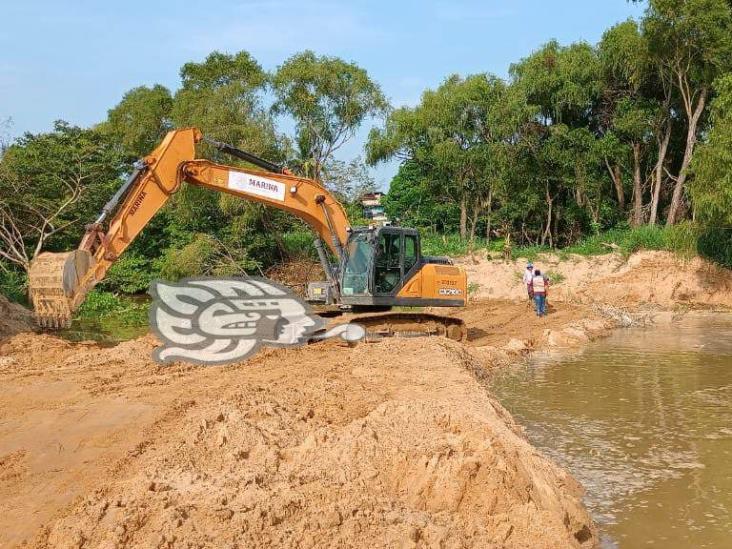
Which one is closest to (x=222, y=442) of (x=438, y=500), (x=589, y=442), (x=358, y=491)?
(x=358, y=491)

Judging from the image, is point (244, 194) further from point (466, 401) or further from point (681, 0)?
point (681, 0)

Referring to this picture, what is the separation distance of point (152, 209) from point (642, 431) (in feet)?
27.6

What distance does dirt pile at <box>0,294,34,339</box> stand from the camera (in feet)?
50.1

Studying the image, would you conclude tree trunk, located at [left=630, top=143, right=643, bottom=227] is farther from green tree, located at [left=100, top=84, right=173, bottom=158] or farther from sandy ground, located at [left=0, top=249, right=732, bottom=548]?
green tree, located at [left=100, top=84, right=173, bottom=158]

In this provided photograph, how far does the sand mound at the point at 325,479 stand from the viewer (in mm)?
4211

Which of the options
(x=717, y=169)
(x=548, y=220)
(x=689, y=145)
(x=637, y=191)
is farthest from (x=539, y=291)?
(x=548, y=220)

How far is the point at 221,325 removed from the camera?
41.9 feet

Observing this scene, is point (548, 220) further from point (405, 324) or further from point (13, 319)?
point (13, 319)

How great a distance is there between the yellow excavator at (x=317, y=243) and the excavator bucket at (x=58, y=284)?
0.02 metres

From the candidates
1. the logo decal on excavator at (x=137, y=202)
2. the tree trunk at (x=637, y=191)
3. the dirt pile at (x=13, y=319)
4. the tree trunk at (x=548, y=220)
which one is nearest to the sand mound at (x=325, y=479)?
the logo decal on excavator at (x=137, y=202)

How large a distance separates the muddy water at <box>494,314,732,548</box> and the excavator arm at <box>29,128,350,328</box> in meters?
4.88

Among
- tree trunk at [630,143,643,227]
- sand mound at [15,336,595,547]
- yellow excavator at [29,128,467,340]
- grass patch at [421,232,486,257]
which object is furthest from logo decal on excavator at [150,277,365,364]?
tree trunk at [630,143,643,227]

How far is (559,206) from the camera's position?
3531cm

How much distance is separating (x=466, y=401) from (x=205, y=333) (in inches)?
243
